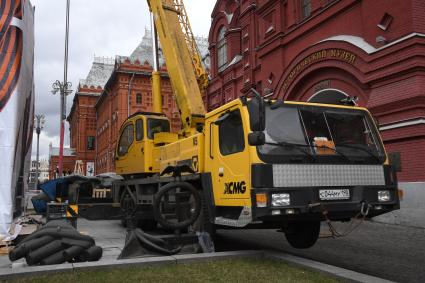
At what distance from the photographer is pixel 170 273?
631cm

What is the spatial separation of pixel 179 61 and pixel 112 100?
140 feet

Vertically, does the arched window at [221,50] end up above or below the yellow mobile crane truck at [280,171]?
above

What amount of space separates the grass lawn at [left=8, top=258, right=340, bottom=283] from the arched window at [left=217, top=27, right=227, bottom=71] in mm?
22124

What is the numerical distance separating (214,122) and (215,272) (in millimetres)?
2848

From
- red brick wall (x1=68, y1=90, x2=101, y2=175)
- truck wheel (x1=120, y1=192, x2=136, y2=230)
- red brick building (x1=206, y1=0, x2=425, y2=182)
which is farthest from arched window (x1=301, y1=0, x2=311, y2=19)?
red brick wall (x1=68, y1=90, x2=101, y2=175)

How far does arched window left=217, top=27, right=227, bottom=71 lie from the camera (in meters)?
28.0

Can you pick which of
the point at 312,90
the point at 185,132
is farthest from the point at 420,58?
the point at 185,132

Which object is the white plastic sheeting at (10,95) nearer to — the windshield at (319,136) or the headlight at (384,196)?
the windshield at (319,136)

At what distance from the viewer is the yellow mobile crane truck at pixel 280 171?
267 inches

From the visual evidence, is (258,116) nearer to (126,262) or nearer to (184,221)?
(184,221)

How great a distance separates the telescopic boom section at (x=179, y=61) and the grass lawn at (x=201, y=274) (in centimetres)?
537

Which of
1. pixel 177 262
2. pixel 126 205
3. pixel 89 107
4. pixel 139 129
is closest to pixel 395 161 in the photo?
pixel 177 262

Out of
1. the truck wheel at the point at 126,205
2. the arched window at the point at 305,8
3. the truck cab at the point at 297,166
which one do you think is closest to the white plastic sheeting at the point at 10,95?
the truck wheel at the point at 126,205

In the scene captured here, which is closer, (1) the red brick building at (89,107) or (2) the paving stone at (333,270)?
(2) the paving stone at (333,270)
